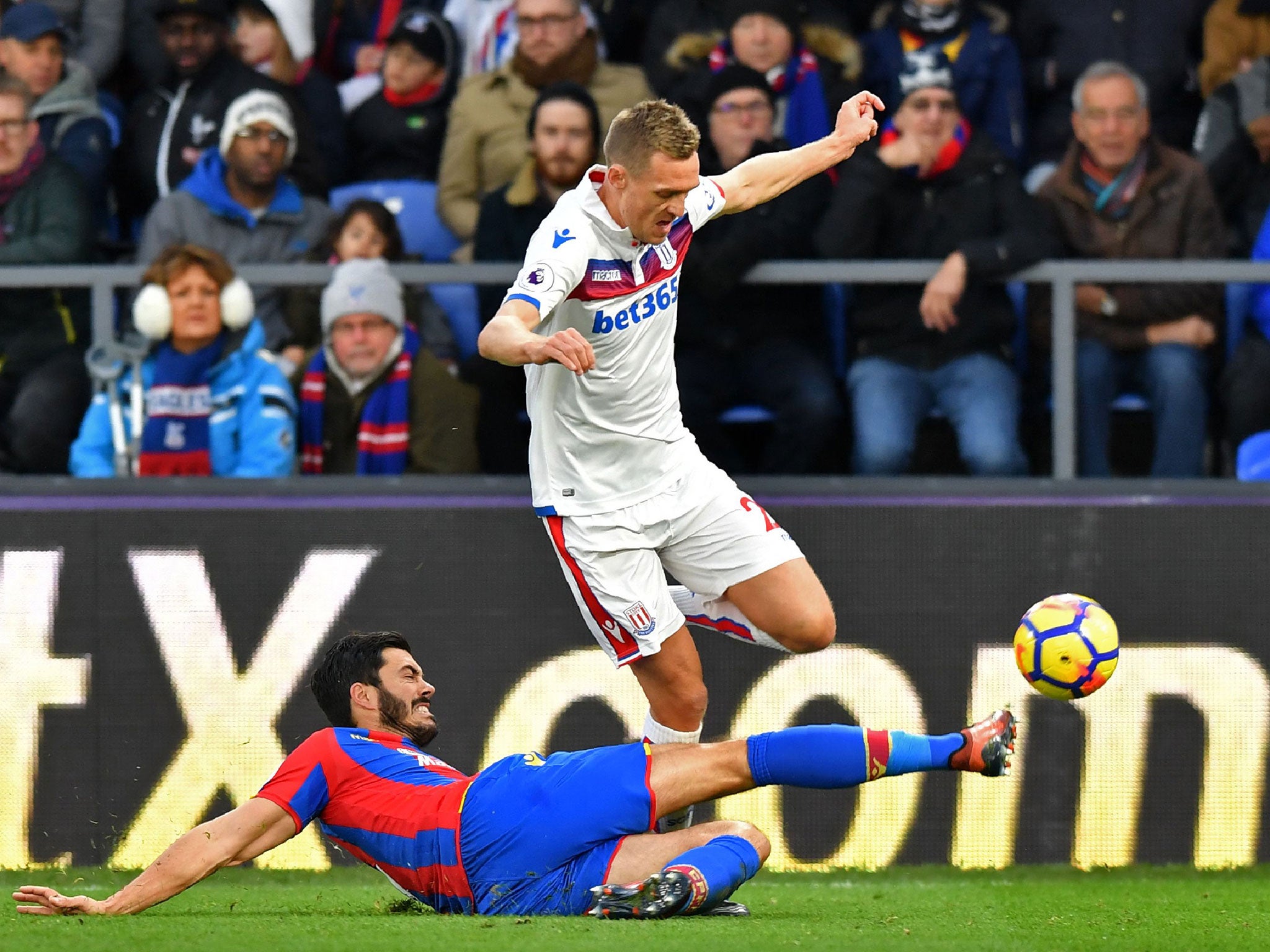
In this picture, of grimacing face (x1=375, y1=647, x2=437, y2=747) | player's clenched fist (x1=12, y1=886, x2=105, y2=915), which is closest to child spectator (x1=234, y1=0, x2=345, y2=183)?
grimacing face (x1=375, y1=647, x2=437, y2=747)

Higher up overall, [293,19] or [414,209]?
[293,19]

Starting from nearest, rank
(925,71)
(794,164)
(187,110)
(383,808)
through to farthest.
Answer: (383,808)
(794,164)
(925,71)
(187,110)

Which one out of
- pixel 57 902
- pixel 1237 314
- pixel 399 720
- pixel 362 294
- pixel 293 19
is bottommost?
pixel 57 902

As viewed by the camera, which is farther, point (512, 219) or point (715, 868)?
point (512, 219)

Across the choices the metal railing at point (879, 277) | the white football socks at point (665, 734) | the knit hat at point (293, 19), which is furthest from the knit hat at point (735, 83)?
the white football socks at point (665, 734)

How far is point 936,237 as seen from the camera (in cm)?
773

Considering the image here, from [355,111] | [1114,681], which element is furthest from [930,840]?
[355,111]

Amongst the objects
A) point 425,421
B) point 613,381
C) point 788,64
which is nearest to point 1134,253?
point 788,64

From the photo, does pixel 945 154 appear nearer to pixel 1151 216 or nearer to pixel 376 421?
pixel 1151 216

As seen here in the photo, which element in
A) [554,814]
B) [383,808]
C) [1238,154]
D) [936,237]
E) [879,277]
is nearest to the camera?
[554,814]

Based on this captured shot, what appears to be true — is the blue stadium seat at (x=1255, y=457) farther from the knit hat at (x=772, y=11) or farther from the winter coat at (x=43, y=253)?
the winter coat at (x=43, y=253)

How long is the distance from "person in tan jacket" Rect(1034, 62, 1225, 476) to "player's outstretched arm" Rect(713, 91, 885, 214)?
5.28 ft

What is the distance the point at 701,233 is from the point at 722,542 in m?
1.93

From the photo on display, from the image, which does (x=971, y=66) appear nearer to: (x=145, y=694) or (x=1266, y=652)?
(x=1266, y=652)
